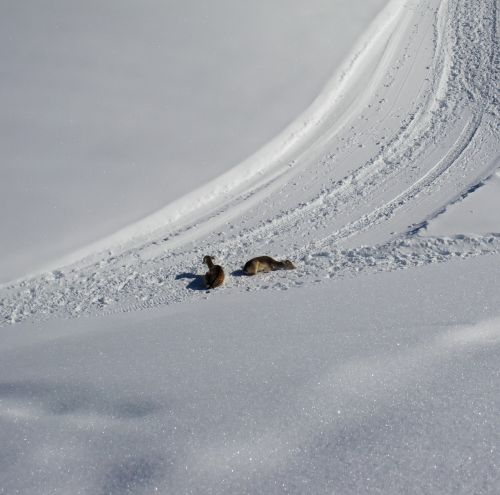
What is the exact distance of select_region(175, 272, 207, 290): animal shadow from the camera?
4.12 metres

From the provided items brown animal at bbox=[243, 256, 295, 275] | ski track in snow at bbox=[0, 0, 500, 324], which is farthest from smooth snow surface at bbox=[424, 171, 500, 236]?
brown animal at bbox=[243, 256, 295, 275]

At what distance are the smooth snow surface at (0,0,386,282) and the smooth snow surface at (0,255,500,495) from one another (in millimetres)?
2467

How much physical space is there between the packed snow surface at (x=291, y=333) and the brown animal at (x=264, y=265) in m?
0.07

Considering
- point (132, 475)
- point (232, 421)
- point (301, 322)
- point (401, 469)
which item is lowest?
point (401, 469)

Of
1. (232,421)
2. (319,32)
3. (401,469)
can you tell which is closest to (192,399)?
(232,421)

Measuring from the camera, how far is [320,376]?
215 cm

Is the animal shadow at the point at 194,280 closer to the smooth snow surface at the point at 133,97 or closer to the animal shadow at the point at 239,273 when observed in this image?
the animal shadow at the point at 239,273

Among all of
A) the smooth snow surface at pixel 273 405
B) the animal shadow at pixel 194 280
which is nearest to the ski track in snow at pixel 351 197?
the animal shadow at pixel 194 280

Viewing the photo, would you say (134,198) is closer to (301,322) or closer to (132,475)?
(301,322)

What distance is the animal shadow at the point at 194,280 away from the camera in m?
4.12

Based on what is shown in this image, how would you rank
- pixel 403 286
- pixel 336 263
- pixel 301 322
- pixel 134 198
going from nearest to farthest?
pixel 301 322, pixel 403 286, pixel 336 263, pixel 134 198

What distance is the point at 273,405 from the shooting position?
2000mm

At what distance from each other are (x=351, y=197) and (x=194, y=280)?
1.76m

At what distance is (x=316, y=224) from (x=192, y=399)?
3.03 meters
